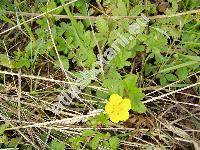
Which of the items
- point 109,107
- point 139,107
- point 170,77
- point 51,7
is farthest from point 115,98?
point 51,7

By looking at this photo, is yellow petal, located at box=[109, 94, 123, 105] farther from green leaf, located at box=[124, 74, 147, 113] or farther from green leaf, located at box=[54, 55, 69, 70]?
green leaf, located at box=[54, 55, 69, 70]

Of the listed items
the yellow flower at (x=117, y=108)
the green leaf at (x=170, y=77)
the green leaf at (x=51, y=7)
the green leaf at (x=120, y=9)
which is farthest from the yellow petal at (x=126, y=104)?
the green leaf at (x=51, y=7)

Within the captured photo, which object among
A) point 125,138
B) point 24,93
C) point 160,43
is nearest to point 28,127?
point 24,93

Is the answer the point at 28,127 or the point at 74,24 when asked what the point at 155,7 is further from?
the point at 28,127

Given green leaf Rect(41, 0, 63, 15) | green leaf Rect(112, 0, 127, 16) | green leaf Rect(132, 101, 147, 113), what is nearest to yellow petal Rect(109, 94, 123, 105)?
green leaf Rect(132, 101, 147, 113)

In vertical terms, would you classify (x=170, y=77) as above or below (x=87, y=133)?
above

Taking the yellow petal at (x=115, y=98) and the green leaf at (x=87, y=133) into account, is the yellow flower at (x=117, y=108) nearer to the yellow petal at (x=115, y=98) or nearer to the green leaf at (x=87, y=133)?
the yellow petal at (x=115, y=98)

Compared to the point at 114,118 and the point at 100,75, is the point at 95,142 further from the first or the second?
the point at 100,75

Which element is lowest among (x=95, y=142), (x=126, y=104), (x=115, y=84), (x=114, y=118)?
(x=95, y=142)
